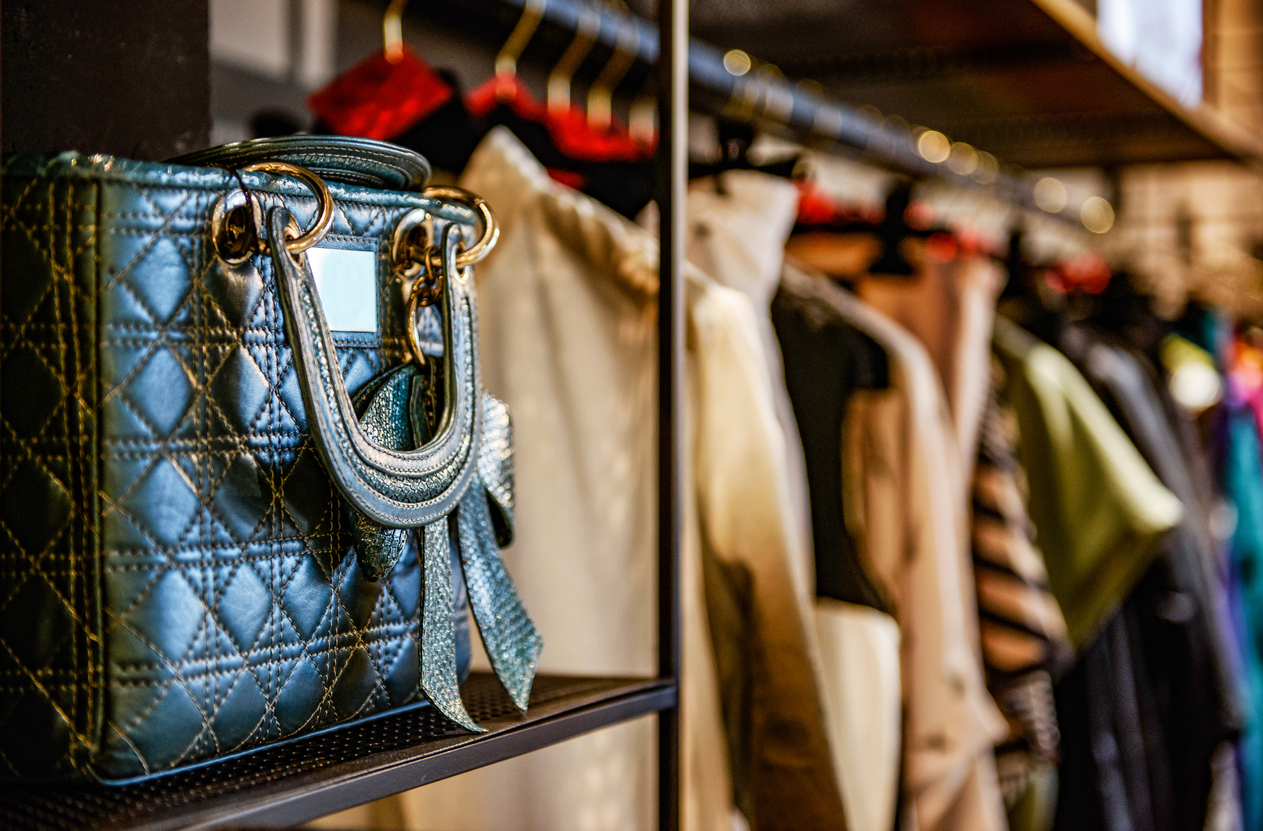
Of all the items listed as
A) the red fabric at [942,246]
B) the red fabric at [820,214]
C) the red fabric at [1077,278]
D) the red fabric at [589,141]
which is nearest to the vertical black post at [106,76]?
the red fabric at [589,141]

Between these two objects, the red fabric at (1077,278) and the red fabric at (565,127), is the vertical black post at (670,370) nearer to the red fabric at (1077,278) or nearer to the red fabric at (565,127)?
the red fabric at (565,127)

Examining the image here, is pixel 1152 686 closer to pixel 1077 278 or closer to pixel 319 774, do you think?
pixel 1077 278

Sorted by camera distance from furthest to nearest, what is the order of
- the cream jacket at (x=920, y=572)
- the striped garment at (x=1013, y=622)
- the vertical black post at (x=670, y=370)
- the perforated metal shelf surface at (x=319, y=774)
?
the striped garment at (x=1013, y=622) → the cream jacket at (x=920, y=572) → the vertical black post at (x=670, y=370) → the perforated metal shelf surface at (x=319, y=774)

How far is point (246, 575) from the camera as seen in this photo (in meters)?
0.43

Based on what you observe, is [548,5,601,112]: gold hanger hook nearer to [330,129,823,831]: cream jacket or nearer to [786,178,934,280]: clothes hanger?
[330,129,823,831]: cream jacket

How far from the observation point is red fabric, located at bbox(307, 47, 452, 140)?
2.70 feet

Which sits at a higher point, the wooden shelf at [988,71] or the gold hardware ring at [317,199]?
the wooden shelf at [988,71]

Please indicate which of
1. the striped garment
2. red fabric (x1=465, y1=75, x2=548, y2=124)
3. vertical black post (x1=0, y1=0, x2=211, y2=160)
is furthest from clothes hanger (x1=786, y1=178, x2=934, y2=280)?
vertical black post (x1=0, y1=0, x2=211, y2=160)

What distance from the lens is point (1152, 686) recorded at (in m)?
1.45

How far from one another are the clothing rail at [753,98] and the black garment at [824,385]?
199 millimetres

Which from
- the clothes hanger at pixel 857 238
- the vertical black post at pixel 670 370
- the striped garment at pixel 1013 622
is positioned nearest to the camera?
the vertical black post at pixel 670 370

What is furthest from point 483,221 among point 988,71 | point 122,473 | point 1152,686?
point 988,71

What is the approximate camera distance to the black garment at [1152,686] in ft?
4.42

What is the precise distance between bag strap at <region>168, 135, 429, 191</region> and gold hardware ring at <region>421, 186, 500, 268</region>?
11 millimetres
